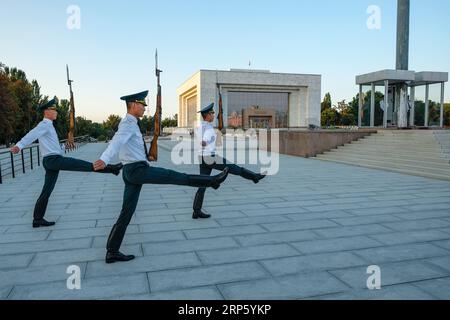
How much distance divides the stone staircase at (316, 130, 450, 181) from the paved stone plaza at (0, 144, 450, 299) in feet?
11.6

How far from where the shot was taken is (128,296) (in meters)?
3.01

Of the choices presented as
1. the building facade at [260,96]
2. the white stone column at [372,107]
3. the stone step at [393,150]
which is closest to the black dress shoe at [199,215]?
the stone step at [393,150]

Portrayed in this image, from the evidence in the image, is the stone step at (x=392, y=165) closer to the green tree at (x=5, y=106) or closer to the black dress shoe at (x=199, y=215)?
the black dress shoe at (x=199, y=215)

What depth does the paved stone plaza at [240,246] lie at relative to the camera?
3.17 m

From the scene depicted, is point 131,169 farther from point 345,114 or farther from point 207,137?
point 345,114

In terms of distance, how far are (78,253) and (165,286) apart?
1.46 meters

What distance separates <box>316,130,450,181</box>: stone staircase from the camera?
1120 cm

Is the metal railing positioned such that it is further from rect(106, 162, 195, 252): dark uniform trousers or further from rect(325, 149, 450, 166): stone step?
rect(325, 149, 450, 166): stone step

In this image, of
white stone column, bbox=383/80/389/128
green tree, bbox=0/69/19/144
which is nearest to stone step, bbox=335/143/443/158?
white stone column, bbox=383/80/389/128

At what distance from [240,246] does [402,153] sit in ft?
37.6

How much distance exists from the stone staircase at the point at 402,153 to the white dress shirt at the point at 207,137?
295 inches

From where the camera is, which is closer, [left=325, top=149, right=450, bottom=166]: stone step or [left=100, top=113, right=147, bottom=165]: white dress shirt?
[left=100, top=113, right=147, bottom=165]: white dress shirt

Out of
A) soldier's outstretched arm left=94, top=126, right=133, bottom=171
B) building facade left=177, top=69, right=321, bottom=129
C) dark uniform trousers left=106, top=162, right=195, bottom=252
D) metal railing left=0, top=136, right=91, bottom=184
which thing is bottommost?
metal railing left=0, top=136, right=91, bottom=184

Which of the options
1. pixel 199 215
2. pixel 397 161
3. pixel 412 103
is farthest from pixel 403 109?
pixel 199 215
